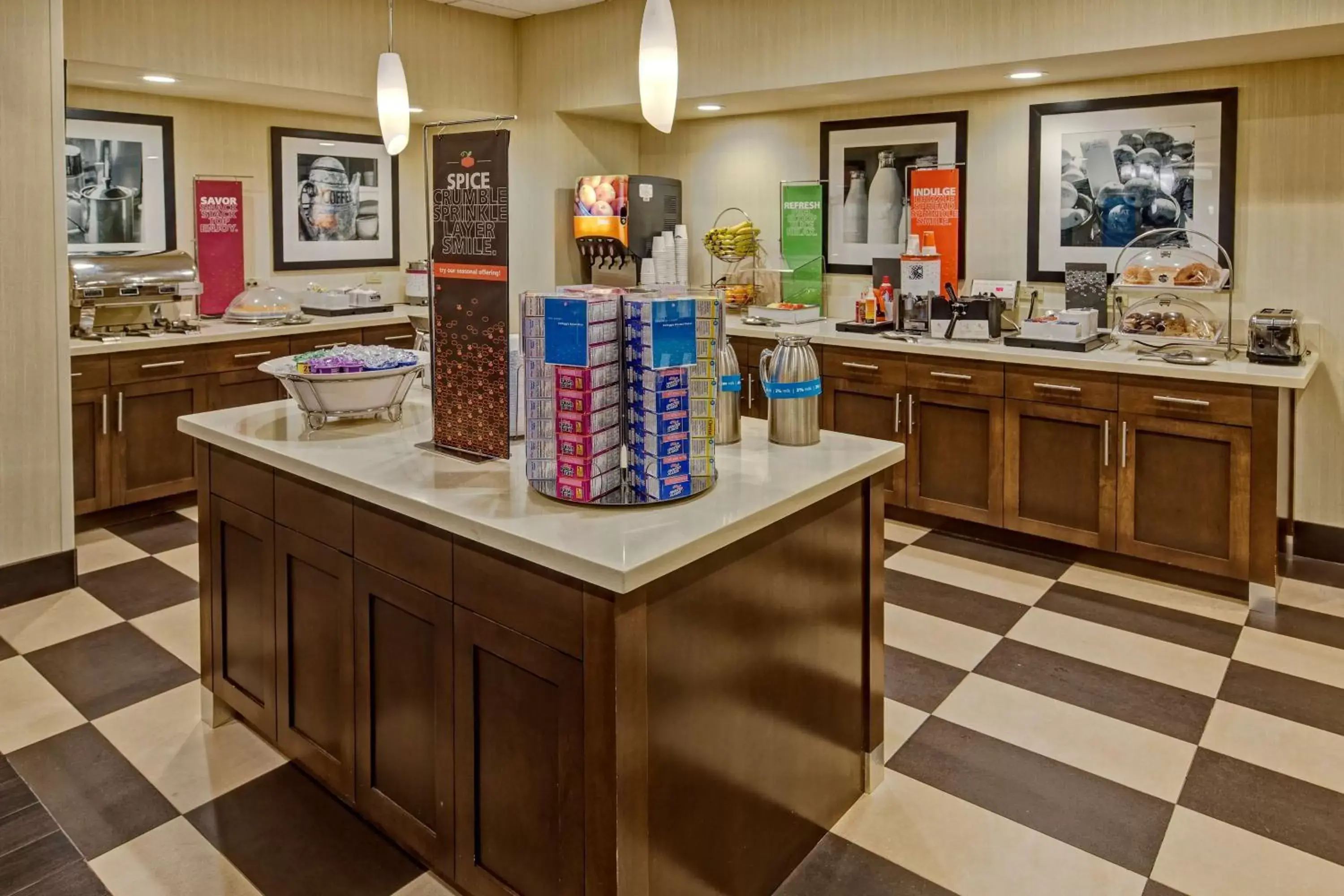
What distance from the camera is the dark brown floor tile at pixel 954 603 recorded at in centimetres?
354

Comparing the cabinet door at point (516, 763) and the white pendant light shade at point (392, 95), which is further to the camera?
the white pendant light shade at point (392, 95)

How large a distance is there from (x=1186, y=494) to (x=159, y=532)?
15.4 ft

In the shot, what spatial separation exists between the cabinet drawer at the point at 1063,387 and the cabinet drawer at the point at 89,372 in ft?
13.8

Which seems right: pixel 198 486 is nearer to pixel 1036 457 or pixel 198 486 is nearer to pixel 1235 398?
pixel 1036 457

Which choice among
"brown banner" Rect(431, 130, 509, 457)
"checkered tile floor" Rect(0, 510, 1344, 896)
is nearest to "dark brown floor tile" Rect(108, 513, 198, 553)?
"checkered tile floor" Rect(0, 510, 1344, 896)

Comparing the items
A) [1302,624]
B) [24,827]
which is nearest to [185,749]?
[24,827]

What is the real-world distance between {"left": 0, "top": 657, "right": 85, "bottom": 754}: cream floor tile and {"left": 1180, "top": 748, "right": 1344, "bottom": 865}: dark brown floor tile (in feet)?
10.4

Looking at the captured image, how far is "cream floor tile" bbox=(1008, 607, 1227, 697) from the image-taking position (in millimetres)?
3064

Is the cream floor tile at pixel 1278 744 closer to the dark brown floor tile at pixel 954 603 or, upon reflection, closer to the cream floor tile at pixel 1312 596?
the dark brown floor tile at pixel 954 603

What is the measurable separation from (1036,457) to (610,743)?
3126 mm

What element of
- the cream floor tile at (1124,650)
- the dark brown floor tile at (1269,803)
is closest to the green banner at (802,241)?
the cream floor tile at (1124,650)

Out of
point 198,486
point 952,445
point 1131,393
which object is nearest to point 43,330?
point 198,486

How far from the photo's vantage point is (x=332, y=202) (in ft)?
19.1

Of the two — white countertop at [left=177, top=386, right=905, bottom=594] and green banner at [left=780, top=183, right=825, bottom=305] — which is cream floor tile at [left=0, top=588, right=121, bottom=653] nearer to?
white countertop at [left=177, top=386, right=905, bottom=594]
